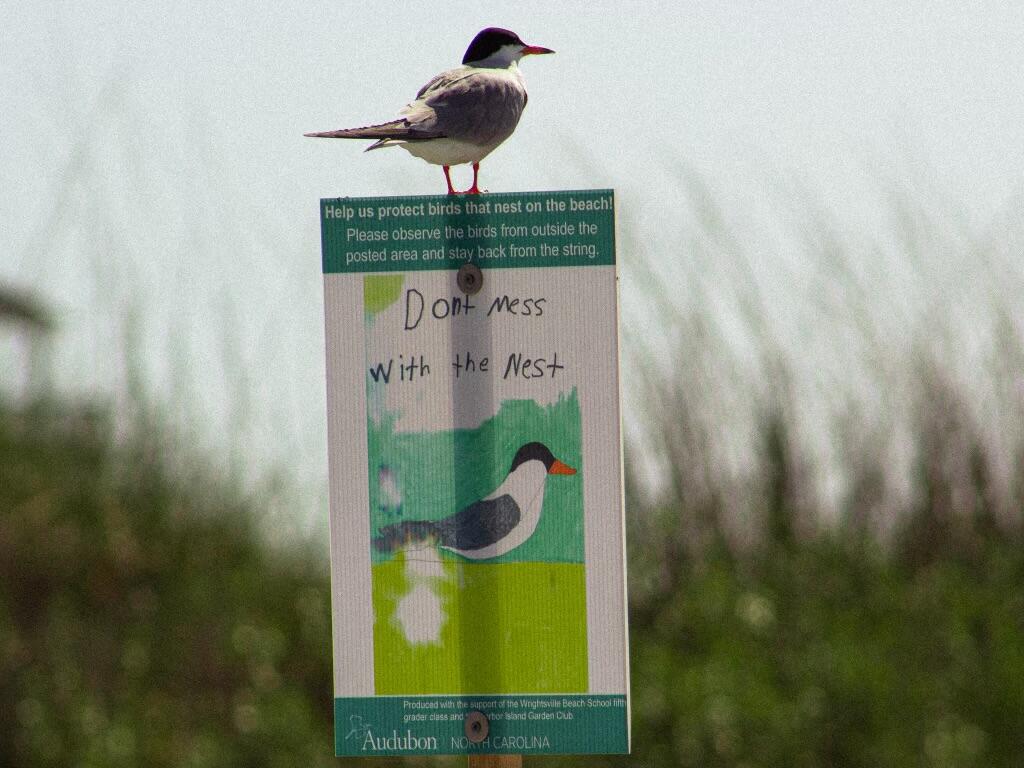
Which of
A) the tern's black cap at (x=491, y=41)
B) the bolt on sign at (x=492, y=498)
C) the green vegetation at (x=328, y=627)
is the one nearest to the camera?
the bolt on sign at (x=492, y=498)

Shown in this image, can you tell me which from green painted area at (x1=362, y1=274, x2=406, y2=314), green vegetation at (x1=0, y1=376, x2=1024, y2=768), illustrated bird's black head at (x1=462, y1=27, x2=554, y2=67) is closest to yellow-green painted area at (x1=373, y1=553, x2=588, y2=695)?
green painted area at (x1=362, y1=274, x2=406, y2=314)

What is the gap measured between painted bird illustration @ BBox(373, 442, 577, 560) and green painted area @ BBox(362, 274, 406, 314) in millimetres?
305

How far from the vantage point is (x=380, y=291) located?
2195mm

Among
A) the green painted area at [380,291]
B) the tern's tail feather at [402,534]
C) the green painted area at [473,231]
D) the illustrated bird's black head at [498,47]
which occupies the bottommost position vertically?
the tern's tail feather at [402,534]

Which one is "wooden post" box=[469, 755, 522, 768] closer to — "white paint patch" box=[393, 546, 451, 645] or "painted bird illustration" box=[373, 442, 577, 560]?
"white paint patch" box=[393, 546, 451, 645]

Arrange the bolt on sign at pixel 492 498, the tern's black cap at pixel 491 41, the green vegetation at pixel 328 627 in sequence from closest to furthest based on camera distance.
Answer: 1. the bolt on sign at pixel 492 498
2. the tern's black cap at pixel 491 41
3. the green vegetation at pixel 328 627

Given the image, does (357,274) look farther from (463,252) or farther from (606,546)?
→ (606,546)

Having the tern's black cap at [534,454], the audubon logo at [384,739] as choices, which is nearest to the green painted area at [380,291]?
the tern's black cap at [534,454]

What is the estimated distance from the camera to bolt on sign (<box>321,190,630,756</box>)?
85.0 inches

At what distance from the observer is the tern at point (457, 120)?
7.36ft

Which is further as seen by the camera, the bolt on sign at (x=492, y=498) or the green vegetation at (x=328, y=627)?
the green vegetation at (x=328, y=627)

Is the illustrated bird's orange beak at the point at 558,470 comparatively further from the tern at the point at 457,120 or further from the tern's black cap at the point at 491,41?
the tern's black cap at the point at 491,41

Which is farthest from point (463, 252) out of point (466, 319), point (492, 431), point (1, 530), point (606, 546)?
point (1, 530)

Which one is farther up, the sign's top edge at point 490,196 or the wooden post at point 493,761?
the sign's top edge at point 490,196
